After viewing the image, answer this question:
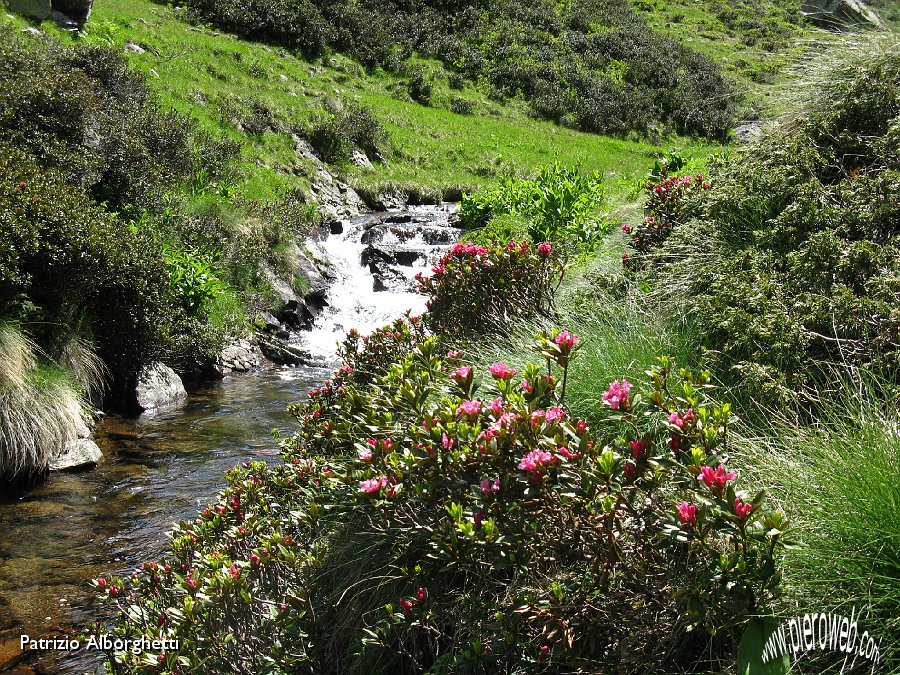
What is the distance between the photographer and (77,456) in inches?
316

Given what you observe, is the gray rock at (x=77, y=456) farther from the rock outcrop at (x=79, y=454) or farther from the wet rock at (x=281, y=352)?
the wet rock at (x=281, y=352)

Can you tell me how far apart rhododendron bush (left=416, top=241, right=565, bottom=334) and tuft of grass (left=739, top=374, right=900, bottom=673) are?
3.24 m

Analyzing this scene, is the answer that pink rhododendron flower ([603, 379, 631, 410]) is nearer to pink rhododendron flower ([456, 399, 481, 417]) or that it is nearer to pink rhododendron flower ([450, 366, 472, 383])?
pink rhododendron flower ([456, 399, 481, 417])

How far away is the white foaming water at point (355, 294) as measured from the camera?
15.3m

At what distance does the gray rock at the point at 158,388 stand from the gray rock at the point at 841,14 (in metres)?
10.4

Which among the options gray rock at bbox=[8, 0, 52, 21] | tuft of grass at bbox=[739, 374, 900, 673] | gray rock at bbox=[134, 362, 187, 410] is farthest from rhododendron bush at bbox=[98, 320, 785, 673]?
gray rock at bbox=[8, 0, 52, 21]

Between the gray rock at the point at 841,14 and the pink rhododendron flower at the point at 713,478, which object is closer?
the pink rhododendron flower at the point at 713,478

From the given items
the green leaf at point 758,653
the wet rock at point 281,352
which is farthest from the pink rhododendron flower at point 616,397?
the wet rock at point 281,352

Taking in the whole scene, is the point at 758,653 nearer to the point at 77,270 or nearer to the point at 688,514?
the point at 688,514

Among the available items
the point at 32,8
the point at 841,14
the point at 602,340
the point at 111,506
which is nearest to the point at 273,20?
Result: the point at 32,8

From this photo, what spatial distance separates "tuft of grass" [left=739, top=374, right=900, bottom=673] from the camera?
2381 millimetres

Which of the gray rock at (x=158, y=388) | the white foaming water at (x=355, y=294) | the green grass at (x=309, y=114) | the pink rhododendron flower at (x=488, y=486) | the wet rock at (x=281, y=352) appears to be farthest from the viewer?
the green grass at (x=309, y=114)

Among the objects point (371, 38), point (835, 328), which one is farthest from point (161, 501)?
point (371, 38)

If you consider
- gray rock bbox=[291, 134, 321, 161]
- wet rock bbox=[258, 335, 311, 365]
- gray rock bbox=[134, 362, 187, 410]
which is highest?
gray rock bbox=[291, 134, 321, 161]
